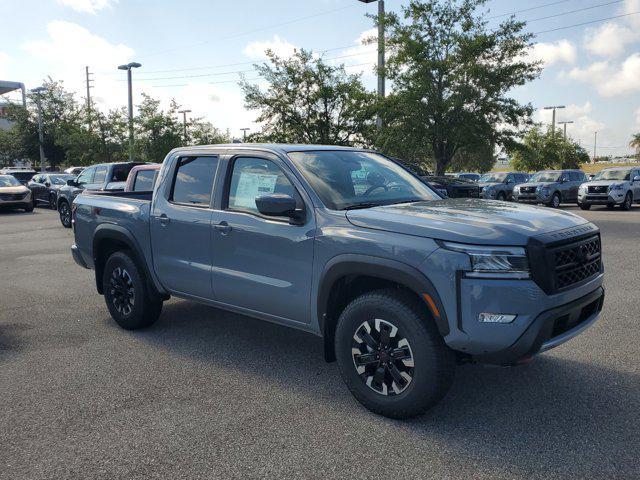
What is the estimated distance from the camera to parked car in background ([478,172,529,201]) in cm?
2642

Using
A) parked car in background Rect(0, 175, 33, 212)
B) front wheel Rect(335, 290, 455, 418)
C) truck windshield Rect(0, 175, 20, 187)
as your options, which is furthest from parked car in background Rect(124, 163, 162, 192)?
truck windshield Rect(0, 175, 20, 187)

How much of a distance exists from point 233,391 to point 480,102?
68.5ft

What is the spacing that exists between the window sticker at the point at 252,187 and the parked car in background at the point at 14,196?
20724 mm

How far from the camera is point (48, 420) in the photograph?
3797mm

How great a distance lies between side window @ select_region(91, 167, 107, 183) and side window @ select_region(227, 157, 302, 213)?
469 inches

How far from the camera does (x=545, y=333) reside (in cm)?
334

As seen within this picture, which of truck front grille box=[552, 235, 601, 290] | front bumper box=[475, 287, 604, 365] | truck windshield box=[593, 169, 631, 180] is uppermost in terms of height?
truck windshield box=[593, 169, 631, 180]

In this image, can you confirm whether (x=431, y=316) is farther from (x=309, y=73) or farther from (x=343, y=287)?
(x=309, y=73)

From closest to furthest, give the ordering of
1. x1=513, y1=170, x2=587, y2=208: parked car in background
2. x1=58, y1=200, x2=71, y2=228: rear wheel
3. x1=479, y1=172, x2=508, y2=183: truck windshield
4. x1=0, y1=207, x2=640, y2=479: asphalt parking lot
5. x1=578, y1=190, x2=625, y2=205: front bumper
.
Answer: x1=0, y1=207, x2=640, y2=479: asphalt parking lot, x1=58, y1=200, x2=71, y2=228: rear wheel, x1=578, y1=190, x2=625, y2=205: front bumper, x1=513, y1=170, x2=587, y2=208: parked car in background, x1=479, y1=172, x2=508, y2=183: truck windshield

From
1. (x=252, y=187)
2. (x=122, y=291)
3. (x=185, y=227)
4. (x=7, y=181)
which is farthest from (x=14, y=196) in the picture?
(x=252, y=187)

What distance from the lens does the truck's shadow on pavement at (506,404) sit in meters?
3.26

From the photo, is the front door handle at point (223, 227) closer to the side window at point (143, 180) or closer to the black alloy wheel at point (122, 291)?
the black alloy wheel at point (122, 291)

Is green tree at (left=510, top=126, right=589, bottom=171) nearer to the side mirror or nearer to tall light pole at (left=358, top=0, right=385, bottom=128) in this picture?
tall light pole at (left=358, top=0, right=385, bottom=128)

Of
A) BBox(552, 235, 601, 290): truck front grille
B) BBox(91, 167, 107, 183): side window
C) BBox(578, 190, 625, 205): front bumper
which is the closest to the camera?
BBox(552, 235, 601, 290): truck front grille
